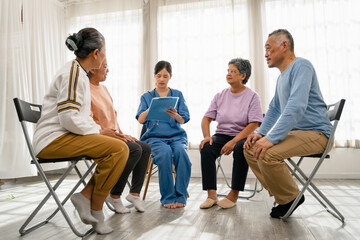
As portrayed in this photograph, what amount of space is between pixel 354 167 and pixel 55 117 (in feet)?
11.9

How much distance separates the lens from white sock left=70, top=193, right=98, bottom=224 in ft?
5.01

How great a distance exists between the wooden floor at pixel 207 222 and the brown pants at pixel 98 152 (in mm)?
306

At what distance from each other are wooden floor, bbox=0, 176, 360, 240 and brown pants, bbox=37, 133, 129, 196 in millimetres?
306

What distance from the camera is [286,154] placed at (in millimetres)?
1719

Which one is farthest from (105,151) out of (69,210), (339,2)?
(339,2)

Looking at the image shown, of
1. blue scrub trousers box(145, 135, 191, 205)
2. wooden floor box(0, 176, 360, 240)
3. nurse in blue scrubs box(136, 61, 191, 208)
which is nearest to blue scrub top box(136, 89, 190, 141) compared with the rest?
nurse in blue scrubs box(136, 61, 191, 208)

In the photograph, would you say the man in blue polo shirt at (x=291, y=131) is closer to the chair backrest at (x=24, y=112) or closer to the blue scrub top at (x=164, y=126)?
the blue scrub top at (x=164, y=126)

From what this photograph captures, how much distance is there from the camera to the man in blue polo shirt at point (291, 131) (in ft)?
5.63

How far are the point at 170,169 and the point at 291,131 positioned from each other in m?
0.95

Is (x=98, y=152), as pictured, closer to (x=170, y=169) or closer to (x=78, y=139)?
(x=78, y=139)

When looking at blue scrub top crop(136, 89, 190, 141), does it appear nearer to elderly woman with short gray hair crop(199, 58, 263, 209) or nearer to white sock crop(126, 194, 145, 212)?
elderly woman with short gray hair crop(199, 58, 263, 209)

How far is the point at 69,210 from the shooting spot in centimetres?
219

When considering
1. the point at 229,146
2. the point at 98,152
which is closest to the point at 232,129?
the point at 229,146

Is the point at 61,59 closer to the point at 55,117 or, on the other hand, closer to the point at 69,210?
the point at 69,210
